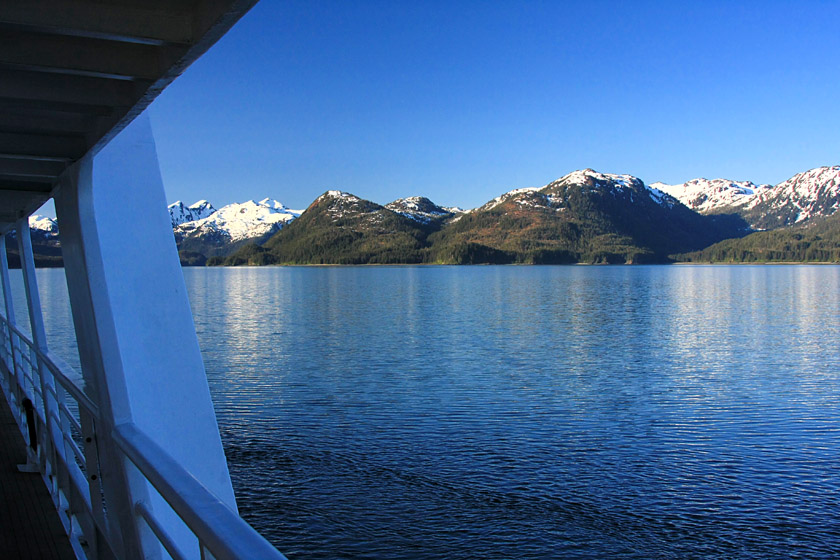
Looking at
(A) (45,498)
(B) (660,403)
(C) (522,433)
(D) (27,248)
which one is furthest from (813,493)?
(D) (27,248)

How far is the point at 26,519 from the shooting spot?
484 centimetres

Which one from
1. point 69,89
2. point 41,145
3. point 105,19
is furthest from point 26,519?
point 105,19

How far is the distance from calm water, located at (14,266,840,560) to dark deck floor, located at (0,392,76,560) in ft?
14.4

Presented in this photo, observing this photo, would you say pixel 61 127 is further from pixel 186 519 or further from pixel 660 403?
pixel 660 403

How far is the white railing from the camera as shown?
5.00 ft

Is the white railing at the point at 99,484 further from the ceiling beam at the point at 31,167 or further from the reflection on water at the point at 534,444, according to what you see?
the reflection on water at the point at 534,444

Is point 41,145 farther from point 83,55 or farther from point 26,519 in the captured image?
point 26,519

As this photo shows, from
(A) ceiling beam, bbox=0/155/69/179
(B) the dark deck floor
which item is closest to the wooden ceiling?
(A) ceiling beam, bbox=0/155/69/179

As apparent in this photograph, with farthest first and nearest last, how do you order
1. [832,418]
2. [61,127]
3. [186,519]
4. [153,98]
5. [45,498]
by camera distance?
1. [832,418]
2. [45,498]
3. [61,127]
4. [153,98]
5. [186,519]

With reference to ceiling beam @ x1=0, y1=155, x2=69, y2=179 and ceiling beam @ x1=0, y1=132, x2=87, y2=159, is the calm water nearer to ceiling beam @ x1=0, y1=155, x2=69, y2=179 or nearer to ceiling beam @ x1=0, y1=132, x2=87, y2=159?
ceiling beam @ x1=0, y1=155, x2=69, y2=179

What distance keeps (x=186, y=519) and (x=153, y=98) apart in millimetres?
1421

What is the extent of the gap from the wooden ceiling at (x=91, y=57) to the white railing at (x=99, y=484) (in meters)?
1.18

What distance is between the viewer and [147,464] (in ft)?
7.11

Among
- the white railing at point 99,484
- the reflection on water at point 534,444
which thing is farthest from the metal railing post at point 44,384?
the reflection on water at point 534,444
